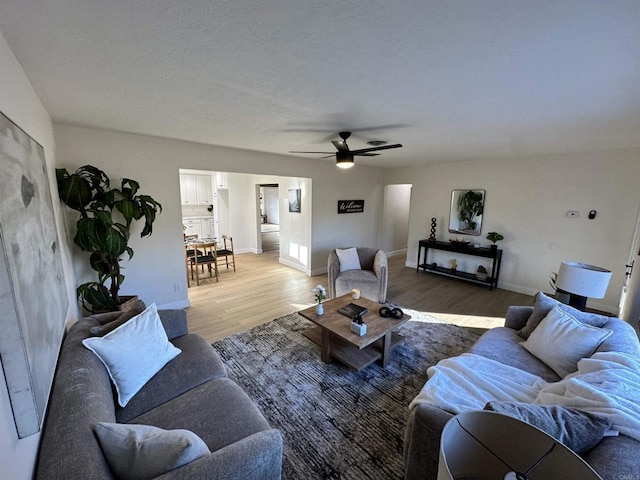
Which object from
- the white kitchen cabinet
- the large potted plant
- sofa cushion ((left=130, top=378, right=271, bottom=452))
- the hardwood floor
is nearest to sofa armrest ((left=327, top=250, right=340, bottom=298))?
the hardwood floor

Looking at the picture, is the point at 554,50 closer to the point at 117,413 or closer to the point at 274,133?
the point at 274,133

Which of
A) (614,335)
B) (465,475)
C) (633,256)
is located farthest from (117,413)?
(633,256)

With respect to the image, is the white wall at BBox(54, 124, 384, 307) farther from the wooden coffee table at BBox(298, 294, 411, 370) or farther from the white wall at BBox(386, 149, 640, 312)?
the white wall at BBox(386, 149, 640, 312)

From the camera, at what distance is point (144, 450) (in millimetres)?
974

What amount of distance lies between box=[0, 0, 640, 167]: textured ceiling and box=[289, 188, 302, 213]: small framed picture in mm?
3003

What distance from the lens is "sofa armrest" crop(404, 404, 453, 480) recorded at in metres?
1.20

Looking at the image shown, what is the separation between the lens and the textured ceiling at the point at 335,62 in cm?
106

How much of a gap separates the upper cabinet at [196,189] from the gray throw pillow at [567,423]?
777cm

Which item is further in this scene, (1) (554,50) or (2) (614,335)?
(2) (614,335)

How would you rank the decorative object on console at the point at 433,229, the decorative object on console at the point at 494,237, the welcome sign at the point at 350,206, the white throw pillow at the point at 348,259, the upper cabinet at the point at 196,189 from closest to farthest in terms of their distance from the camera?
the white throw pillow at the point at 348,259 → the decorative object on console at the point at 494,237 → the decorative object on console at the point at 433,229 → the welcome sign at the point at 350,206 → the upper cabinet at the point at 196,189

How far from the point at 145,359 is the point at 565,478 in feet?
6.71

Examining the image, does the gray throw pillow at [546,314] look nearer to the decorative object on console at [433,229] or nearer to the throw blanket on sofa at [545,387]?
the throw blanket on sofa at [545,387]

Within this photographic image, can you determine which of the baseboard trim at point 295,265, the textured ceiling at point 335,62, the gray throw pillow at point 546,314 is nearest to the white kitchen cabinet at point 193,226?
the baseboard trim at point 295,265

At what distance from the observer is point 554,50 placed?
129 cm
